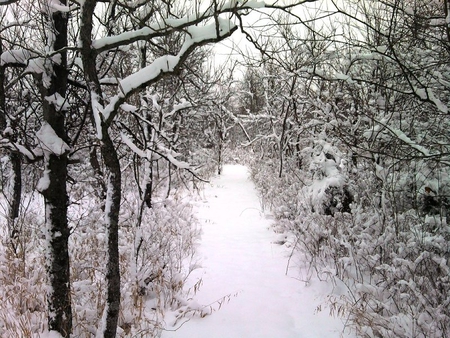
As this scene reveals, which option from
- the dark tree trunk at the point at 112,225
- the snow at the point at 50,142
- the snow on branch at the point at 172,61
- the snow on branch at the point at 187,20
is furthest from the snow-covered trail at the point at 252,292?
the snow on branch at the point at 187,20

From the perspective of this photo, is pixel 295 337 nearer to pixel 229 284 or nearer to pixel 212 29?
pixel 229 284

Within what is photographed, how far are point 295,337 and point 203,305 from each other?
47.2 inches

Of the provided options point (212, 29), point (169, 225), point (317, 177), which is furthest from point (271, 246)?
point (212, 29)

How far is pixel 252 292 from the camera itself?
420 cm

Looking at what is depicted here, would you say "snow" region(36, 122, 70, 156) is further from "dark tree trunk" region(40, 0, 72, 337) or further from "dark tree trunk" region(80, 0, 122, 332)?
"dark tree trunk" region(80, 0, 122, 332)

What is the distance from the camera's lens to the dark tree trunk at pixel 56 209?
8.96ft

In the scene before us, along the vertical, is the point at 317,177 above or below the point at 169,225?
above

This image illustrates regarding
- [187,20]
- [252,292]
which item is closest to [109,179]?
[187,20]

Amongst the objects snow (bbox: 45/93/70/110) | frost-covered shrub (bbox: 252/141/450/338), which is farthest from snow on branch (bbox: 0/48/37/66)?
frost-covered shrub (bbox: 252/141/450/338)

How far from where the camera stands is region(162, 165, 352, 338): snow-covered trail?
3.30 metres

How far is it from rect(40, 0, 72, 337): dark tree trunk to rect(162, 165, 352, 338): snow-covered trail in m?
1.10

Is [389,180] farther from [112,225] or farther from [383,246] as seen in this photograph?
[112,225]

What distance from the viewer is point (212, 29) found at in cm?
202

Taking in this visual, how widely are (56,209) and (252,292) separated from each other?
2.79 metres
